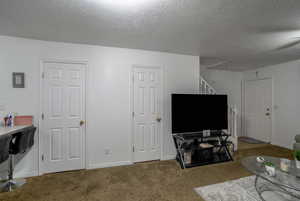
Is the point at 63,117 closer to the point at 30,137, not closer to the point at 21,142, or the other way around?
the point at 30,137

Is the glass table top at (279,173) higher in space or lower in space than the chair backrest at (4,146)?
lower

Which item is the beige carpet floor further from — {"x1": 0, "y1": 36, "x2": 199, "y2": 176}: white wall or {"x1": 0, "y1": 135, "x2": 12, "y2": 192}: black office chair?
{"x1": 0, "y1": 135, "x2": 12, "y2": 192}: black office chair

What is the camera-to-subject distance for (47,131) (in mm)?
2551

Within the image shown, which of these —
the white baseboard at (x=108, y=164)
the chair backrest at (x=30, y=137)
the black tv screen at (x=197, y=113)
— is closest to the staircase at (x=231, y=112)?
the black tv screen at (x=197, y=113)

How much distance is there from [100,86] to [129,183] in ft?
6.17

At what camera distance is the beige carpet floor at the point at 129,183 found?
6.37ft

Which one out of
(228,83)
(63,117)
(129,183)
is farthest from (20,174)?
(228,83)

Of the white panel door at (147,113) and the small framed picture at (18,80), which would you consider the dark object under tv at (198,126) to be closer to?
the white panel door at (147,113)

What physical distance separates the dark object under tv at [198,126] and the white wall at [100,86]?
0.36m

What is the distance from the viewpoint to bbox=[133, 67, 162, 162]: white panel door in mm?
3014

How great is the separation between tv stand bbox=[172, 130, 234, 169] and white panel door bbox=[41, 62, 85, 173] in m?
1.99

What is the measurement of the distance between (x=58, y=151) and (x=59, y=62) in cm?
171

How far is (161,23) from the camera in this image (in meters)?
1.95

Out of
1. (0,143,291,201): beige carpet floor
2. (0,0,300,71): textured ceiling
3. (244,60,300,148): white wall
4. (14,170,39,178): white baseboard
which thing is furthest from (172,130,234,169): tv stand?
(14,170,39,178): white baseboard
